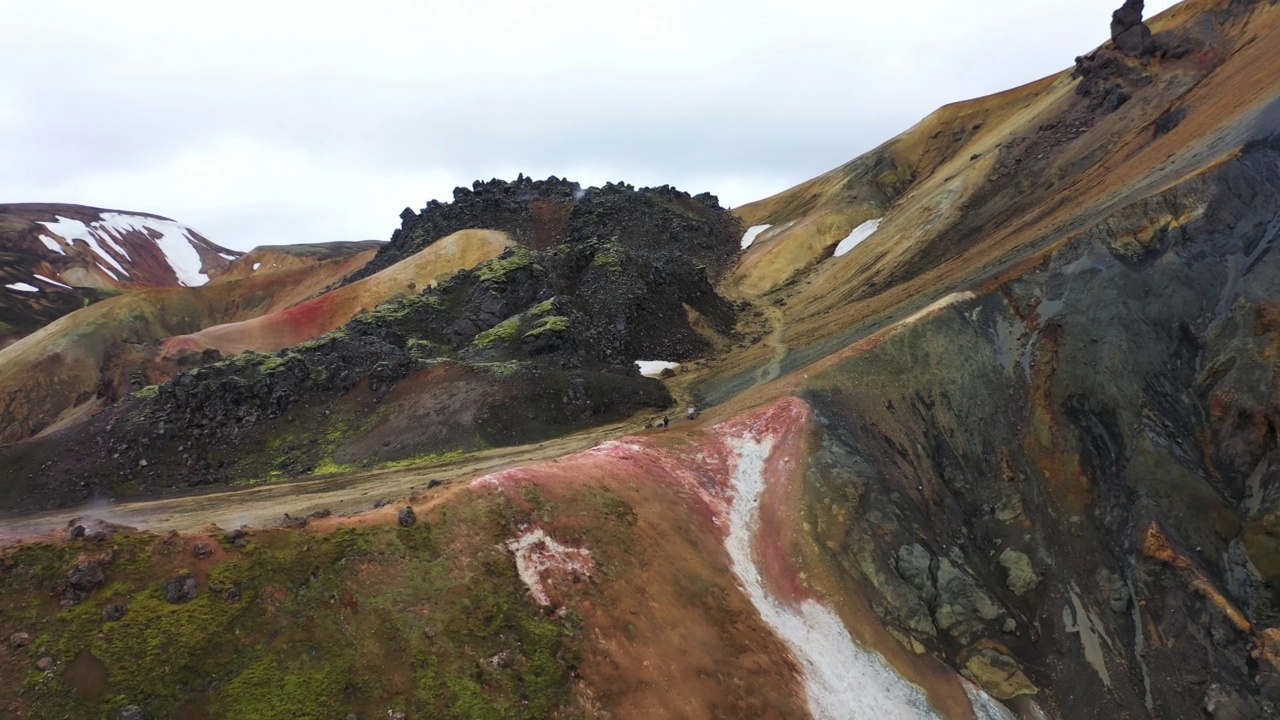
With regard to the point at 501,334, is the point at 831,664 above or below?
below

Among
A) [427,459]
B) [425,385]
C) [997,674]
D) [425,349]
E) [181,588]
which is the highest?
[425,349]

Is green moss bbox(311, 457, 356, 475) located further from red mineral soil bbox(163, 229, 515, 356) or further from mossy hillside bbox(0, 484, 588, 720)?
red mineral soil bbox(163, 229, 515, 356)

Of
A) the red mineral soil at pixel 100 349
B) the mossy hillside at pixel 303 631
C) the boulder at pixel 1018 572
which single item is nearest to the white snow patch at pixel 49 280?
the red mineral soil at pixel 100 349

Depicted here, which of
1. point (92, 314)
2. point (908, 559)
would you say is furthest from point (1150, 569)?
point (92, 314)

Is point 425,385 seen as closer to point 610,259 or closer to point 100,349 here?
point 610,259

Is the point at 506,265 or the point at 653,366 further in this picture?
the point at 506,265

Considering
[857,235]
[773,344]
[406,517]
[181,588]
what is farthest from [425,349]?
[857,235]

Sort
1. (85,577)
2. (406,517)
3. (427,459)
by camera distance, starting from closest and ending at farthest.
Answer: (85,577), (406,517), (427,459)

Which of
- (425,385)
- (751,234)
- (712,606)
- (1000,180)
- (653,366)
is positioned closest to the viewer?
(712,606)
